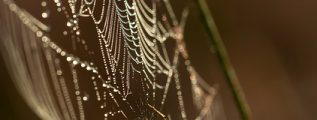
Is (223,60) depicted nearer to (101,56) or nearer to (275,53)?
(101,56)

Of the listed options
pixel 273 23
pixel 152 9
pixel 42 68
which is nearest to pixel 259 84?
pixel 273 23

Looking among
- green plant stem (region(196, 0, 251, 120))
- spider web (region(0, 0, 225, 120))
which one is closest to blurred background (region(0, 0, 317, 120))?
spider web (region(0, 0, 225, 120))

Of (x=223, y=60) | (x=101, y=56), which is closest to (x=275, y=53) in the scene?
(x=101, y=56)

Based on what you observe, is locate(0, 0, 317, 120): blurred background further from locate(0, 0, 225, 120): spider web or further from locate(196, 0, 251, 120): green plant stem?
locate(196, 0, 251, 120): green plant stem

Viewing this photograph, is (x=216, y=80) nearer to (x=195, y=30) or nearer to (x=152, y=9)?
(x=195, y=30)

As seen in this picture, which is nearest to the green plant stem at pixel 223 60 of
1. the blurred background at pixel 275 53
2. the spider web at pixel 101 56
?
the spider web at pixel 101 56

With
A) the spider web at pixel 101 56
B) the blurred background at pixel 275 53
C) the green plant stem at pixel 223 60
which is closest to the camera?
the green plant stem at pixel 223 60

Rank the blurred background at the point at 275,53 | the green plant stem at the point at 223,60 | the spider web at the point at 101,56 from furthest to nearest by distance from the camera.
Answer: the blurred background at the point at 275,53 → the spider web at the point at 101,56 → the green plant stem at the point at 223,60

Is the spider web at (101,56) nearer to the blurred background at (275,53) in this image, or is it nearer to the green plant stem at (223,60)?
the green plant stem at (223,60)
